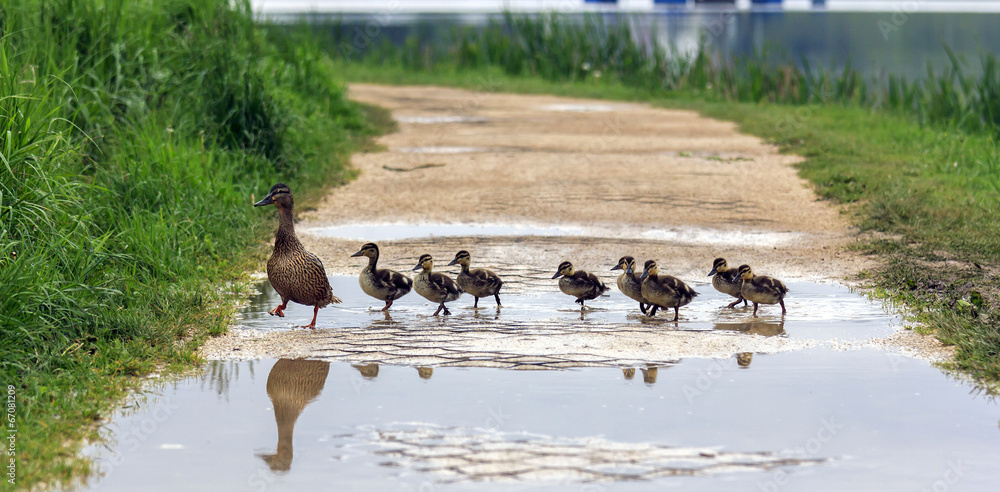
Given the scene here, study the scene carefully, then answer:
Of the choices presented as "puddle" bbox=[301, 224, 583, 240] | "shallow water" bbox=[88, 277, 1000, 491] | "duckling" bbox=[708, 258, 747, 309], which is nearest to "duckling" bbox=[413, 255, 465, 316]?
"shallow water" bbox=[88, 277, 1000, 491]

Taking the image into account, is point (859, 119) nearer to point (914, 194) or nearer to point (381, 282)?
point (914, 194)

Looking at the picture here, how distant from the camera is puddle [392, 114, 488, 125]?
20531mm

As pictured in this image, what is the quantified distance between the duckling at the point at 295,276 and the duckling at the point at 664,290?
240 cm

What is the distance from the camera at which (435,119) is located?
20.9 metres

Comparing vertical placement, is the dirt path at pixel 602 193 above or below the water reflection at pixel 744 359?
below

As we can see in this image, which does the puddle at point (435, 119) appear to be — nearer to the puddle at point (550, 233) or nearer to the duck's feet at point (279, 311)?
the puddle at point (550, 233)

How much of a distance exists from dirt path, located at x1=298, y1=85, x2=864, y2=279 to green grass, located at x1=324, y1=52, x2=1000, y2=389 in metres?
0.44

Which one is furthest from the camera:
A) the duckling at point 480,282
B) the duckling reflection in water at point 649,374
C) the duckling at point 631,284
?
the duckling at point 480,282

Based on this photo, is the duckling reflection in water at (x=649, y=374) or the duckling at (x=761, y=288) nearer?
the duckling reflection in water at (x=649, y=374)

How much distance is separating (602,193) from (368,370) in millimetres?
7323

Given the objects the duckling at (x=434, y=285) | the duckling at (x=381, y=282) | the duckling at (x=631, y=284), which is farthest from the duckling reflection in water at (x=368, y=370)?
the duckling at (x=631, y=284)

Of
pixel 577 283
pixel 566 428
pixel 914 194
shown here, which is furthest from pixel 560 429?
pixel 914 194

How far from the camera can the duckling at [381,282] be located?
8.27 m

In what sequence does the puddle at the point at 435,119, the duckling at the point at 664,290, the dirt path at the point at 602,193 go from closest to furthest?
1. the duckling at the point at 664,290
2. the dirt path at the point at 602,193
3. the puddle at the point at 435,119
